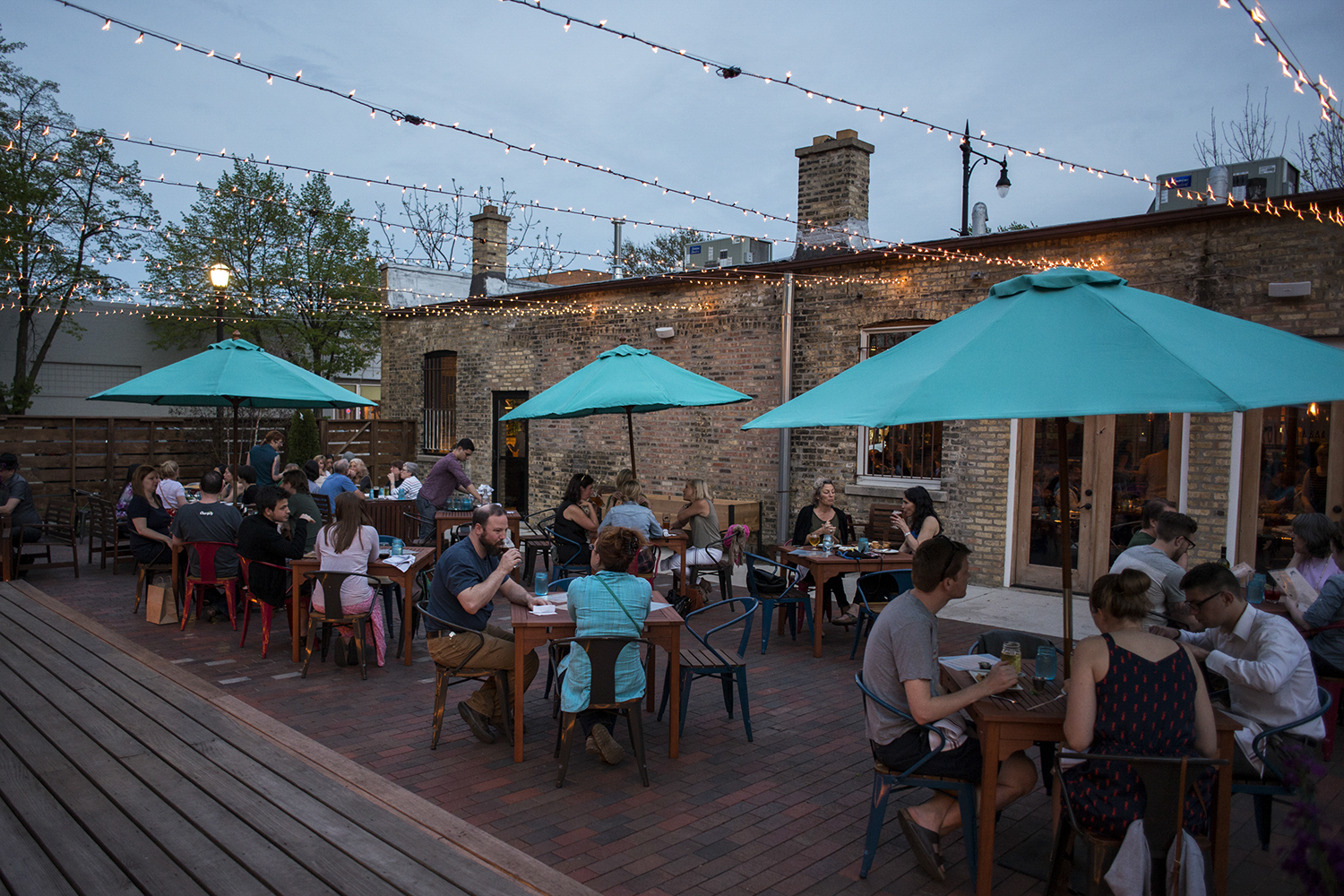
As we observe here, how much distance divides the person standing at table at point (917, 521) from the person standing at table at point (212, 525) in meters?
5.61

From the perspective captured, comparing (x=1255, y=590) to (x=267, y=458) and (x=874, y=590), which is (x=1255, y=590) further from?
(x=267, y=458)

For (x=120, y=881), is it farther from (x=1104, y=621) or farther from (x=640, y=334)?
(x=640, y=334)

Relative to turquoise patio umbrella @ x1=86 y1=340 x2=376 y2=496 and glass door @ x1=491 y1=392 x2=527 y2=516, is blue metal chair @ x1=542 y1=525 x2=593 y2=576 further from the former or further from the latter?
glass door @ x1=491 y1=392 x2=527 y2=516

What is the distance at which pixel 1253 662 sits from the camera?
3.41 m

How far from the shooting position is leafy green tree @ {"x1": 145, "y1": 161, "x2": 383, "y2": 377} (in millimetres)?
25047

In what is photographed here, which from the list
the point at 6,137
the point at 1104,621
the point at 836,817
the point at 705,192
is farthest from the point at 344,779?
the point at 6,137

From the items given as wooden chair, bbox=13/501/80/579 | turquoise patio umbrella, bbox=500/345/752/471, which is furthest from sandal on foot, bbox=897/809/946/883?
wooden chair, bbox=13/501/80/579

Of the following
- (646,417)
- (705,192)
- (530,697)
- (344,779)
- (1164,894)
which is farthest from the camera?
(646,417)

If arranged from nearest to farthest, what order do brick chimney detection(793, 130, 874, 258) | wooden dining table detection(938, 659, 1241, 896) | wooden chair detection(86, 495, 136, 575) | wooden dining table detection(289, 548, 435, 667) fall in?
wooden dining table detection(938, 659, 1241, 896) → wooden dining table detection(289, 548, 435, 667) → wooden chair detection(86, 495, 136, 575) → brick chimney detection(793, 130, 874, 258)

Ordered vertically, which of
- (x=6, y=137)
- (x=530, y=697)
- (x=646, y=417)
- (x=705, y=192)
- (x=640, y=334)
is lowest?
(x=530, y=697)

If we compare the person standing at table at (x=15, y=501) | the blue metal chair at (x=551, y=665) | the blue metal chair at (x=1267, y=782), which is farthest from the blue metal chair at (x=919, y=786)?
the person standing at table at (x=15, y=501)

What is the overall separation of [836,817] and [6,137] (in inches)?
982

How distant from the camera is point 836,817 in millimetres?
3906

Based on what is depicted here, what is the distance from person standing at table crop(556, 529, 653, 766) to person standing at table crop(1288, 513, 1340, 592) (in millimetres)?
3988
